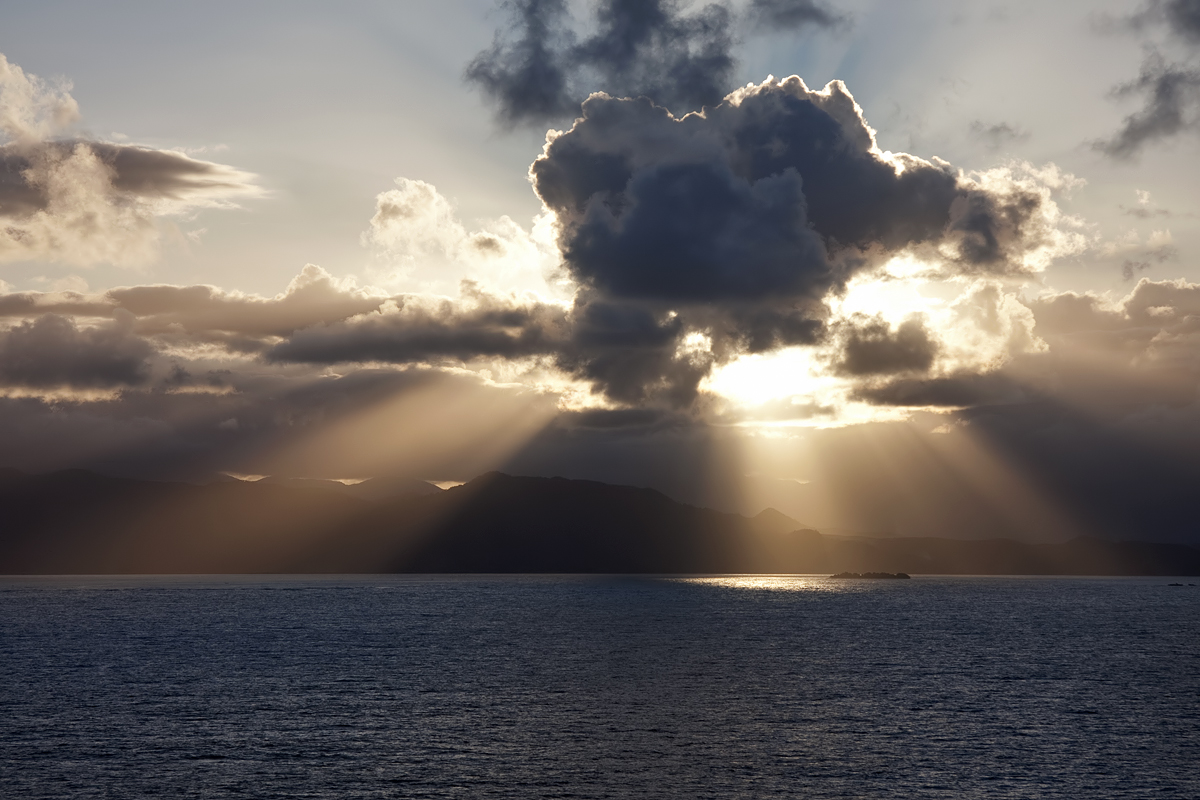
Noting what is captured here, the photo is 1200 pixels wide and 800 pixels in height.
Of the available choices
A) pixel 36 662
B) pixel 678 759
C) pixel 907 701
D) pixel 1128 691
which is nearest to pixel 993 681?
pixel 1128 691

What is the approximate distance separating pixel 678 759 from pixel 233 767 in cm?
3418

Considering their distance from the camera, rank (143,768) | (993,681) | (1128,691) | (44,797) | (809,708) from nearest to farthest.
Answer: (44,797) → (143,768) → (809,708) → (1128,691) → (993,681)

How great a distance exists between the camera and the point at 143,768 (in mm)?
71000

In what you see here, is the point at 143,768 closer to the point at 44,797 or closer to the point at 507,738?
the point at 44,797

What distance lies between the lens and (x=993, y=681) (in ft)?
410

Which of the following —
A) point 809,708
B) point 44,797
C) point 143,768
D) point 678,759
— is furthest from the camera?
point 809,708

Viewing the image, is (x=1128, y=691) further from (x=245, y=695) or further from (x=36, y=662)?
(x=36, y=662)

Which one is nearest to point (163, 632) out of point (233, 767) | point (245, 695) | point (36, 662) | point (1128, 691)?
point (36, 662)

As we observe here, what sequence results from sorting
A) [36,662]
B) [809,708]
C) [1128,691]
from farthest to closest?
[36,662], [1128,691], [809,708]

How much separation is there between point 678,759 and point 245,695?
183 feet

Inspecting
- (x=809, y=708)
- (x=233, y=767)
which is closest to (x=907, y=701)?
(x=809, y=708)

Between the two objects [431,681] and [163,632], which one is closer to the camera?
[431,681]

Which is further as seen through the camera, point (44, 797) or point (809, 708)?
point (809, 708)

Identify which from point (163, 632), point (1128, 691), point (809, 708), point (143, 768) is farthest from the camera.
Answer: point (163, 632)
